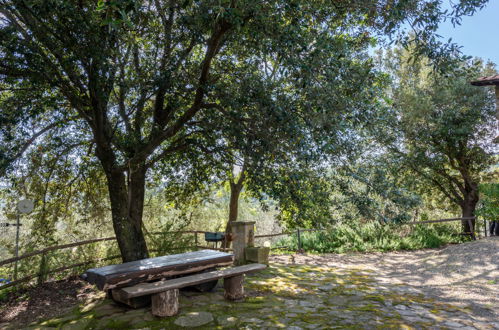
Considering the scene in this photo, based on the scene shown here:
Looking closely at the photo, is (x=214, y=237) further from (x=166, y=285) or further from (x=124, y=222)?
(x=166, y=285)

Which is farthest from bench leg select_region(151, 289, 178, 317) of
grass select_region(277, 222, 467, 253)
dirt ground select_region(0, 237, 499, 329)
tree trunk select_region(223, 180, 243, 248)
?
grass select_region(277, 222, 467, 253)

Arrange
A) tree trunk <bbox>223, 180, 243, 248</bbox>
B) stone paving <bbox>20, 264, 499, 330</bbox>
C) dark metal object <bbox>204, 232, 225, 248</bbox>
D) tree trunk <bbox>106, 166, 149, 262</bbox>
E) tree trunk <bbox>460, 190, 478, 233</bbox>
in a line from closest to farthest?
stone paving <bbox>20, 264, 499, 330</bbox> → tree trunk <bbox>106, 166, 149, 262</bbox> → dark metal object <bbox>204, 232, 225, 248</bbox> → tree trunk <bbox>223, 180, 243, 248</bbox> → tree trunk <bbox>460, 190, 478, 233</bbox>

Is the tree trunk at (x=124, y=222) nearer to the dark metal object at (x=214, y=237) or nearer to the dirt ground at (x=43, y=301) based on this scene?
the dirt ground at (x=43, y=301)

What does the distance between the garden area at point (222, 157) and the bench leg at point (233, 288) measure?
39 mm

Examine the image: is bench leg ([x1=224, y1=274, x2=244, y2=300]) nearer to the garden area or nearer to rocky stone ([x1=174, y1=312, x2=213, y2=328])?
the garden area

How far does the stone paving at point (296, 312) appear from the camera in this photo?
4.61 meters

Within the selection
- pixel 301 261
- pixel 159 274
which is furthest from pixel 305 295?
pixel 301 261

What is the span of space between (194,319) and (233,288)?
106 centimetres

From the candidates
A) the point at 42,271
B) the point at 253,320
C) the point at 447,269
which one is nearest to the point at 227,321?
the point at 253,320

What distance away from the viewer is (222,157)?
7.31 meters

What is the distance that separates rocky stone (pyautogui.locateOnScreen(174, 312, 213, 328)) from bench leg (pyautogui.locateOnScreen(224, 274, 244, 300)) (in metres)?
Result: 0.73

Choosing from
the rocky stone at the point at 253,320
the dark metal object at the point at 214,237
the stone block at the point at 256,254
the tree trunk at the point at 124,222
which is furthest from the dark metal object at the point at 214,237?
the rocky stone at the point at 253,320

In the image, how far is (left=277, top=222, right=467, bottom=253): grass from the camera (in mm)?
12031

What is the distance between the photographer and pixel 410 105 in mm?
13125
